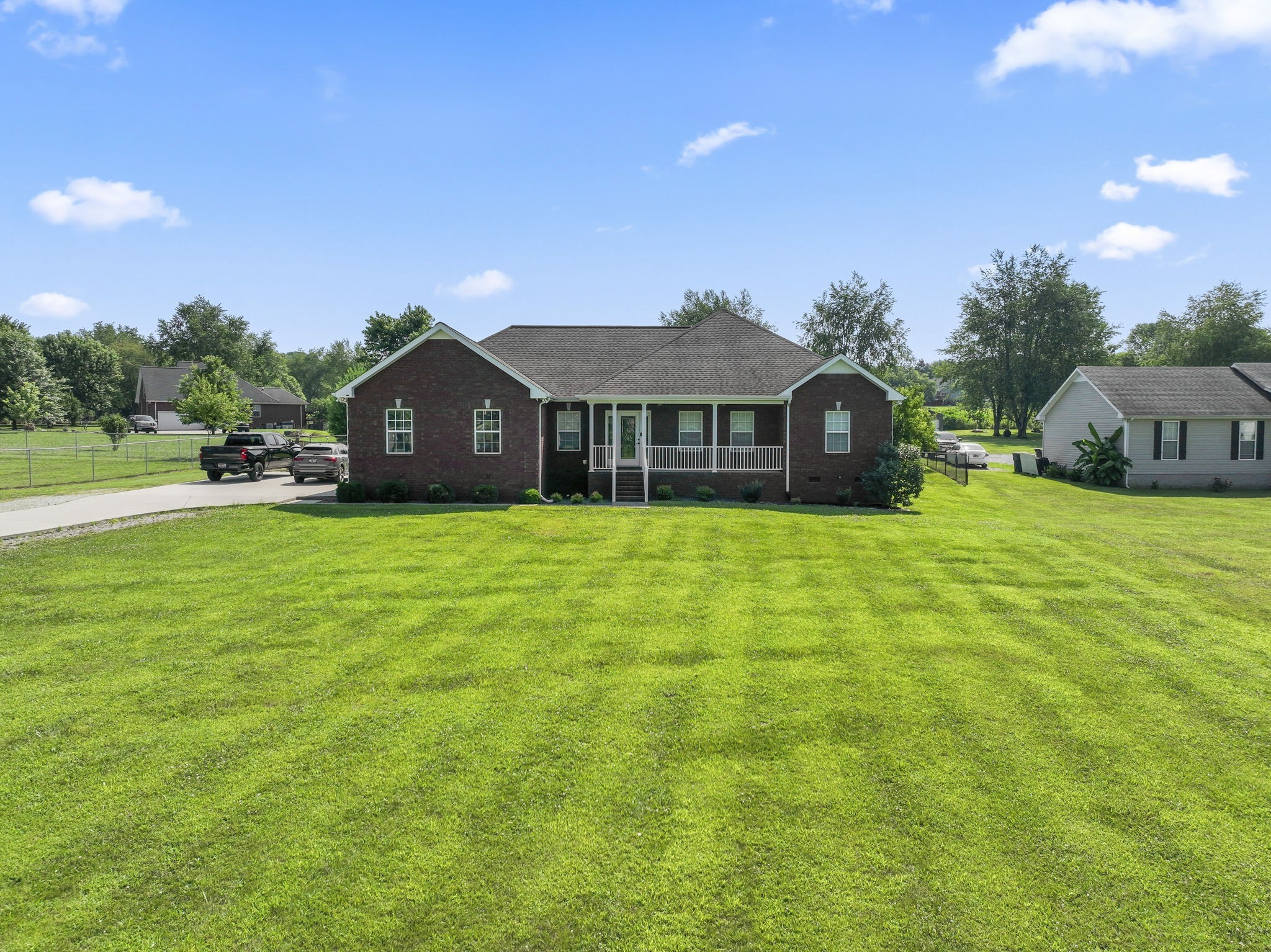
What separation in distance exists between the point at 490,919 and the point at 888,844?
3.08 m

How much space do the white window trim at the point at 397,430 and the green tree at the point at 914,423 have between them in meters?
21.5

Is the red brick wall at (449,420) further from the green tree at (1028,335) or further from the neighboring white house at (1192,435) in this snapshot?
the green tree at (1028,335)

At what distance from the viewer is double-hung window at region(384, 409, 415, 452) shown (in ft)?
74.3

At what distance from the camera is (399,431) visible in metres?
22.7

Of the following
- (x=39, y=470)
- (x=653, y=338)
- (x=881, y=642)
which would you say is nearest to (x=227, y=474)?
(x=39, y=470)

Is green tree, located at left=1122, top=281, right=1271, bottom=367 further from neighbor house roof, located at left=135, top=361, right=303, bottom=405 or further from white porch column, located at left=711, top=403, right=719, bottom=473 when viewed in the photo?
neighbor house roof, located at left=135, top=361, right=303, bottom=405

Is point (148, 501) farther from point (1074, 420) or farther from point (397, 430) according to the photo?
point (1074, 420)

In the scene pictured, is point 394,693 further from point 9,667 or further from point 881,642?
point 881,642

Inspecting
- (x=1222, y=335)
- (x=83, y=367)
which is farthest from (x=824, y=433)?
(x=83, y=367)

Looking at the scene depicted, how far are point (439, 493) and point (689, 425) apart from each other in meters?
8.91

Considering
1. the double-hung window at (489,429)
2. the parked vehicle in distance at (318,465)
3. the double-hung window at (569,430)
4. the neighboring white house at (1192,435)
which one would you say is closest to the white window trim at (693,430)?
the double-hung window at (569,430)

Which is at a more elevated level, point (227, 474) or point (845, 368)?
point (845, 368)

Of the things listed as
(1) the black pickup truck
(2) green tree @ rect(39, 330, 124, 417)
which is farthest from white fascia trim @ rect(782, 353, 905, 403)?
(2) green tree @ rect(39, 330, 124, 417)

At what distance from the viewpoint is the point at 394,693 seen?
317 inches
